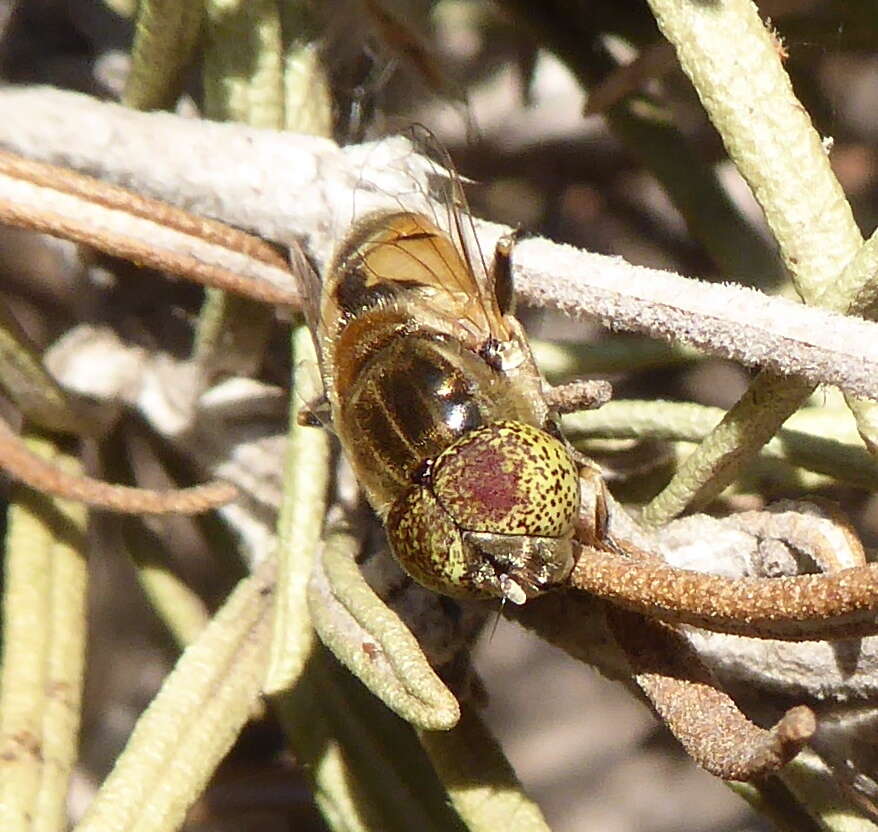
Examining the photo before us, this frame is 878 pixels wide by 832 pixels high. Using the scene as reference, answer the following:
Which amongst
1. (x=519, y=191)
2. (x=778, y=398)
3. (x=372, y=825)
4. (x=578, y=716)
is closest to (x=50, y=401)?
(x=372, y=825)

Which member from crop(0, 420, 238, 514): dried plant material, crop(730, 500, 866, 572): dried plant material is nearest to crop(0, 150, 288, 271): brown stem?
crop(0, 420, 238, 514): dried plant material

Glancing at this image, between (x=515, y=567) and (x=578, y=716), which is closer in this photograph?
(x=515, y=567)

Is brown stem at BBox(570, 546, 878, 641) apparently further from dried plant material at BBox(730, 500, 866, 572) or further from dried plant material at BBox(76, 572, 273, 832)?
dried plant material at BBox(76, 572, 273, 832)

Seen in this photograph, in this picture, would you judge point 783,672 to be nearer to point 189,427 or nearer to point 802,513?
point 802,513

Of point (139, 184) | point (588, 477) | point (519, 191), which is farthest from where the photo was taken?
point (519, 191)

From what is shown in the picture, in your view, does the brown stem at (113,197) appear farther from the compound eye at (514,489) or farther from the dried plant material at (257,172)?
the compound eye at (514,489)

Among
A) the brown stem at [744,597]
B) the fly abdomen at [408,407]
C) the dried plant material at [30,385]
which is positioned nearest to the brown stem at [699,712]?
the brown stem at [744,597]

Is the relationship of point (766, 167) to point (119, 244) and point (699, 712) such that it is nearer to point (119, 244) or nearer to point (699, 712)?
point (699, 712)
